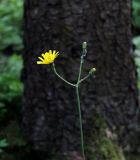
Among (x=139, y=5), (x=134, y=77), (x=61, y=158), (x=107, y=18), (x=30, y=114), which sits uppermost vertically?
(x=139, y=5)

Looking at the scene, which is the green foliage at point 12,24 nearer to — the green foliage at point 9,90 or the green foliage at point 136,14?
the green foliage at point 9,90

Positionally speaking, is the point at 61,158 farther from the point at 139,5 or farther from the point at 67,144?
the point at 139,5

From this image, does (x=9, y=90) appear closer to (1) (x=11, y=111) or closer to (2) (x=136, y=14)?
(1) (x=11, y=111)

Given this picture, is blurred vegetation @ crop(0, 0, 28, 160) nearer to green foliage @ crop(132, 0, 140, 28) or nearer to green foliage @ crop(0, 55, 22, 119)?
green foliage @ crop(0, 55, 22, 119)

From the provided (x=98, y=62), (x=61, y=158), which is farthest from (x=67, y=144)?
(x=98, y=62)

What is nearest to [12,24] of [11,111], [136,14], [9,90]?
[136,14]
